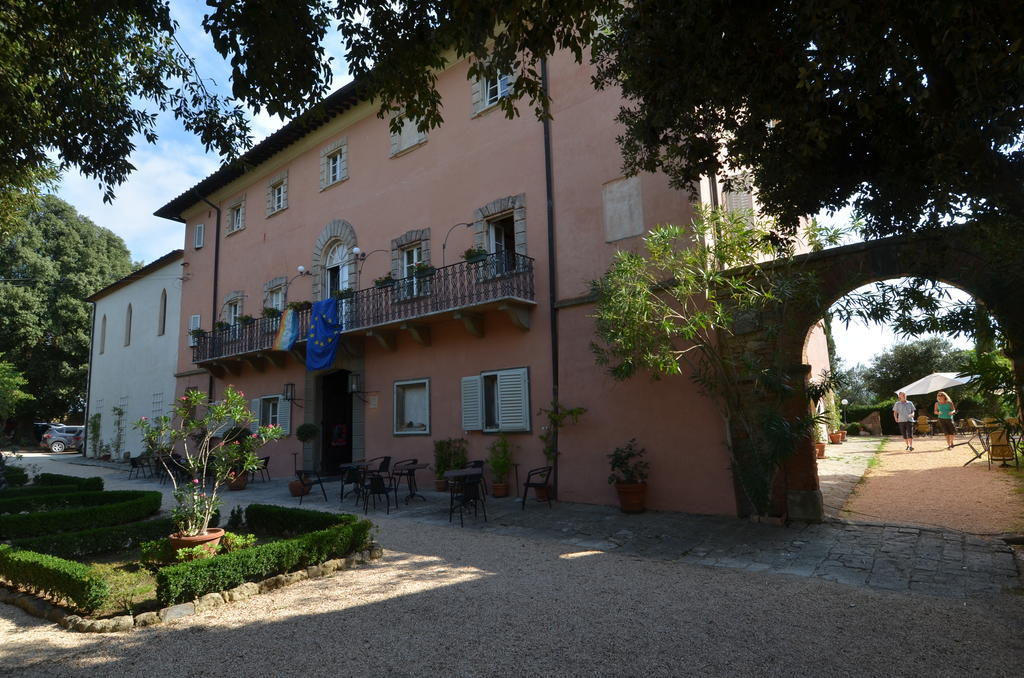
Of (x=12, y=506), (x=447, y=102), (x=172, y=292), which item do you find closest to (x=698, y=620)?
(x=12, y=506)

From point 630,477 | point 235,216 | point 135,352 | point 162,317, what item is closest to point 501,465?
point 630,477

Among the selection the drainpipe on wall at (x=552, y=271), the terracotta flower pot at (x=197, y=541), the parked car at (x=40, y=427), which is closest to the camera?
the terracotta flower pot at (x=197, y=541)

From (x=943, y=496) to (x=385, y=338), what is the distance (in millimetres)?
10313

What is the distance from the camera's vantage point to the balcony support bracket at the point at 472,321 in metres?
11.1

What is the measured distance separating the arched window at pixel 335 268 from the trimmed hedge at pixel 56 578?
9.43 meters

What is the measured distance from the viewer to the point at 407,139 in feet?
44.5

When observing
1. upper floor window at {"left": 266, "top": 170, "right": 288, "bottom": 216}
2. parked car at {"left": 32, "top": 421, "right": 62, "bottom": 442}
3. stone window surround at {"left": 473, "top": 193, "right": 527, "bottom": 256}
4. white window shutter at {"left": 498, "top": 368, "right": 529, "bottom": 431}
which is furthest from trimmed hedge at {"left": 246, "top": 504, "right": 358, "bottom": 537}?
parked car at {"left": 32, "top": 421, "right": 62, "bottom": 442}

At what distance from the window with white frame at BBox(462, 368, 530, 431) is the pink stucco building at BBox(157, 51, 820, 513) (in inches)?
1.2

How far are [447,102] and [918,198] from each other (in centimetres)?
1023

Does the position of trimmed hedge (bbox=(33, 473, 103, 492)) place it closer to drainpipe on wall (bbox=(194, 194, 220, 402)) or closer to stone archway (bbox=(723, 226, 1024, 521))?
drainpipe on wall (bbox=(194, 194, 220, 402))

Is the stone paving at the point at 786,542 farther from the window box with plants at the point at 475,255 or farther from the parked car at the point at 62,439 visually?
the parked car at the point at 62,439

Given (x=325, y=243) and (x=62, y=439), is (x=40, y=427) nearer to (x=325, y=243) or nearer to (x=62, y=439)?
(x=62, y=439)

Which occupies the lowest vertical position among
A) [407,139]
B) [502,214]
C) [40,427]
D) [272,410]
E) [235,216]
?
[272,410]

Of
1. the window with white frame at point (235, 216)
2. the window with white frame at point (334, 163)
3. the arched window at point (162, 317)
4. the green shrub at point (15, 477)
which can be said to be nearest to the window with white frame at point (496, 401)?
the window with white frame at point (334, 163)
